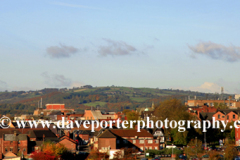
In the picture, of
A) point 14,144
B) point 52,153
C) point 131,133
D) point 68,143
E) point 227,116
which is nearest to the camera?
point 52,153

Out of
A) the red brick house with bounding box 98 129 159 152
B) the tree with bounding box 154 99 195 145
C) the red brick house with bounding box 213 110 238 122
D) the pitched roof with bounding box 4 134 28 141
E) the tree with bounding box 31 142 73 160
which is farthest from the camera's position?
the red brick house with bounding box 213 110 238 122

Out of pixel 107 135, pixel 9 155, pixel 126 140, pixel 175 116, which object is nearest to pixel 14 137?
pixel 9 155

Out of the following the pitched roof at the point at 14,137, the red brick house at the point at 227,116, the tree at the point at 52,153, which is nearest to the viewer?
the tree at the point at 52,153

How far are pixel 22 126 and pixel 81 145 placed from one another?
24190mm

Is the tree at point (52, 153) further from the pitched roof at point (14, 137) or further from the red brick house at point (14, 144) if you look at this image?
the pitched roof at point (14, 137)

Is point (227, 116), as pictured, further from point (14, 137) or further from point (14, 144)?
point (14, 144)

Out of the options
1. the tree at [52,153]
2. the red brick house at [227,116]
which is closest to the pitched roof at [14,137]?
the tree at [52,153]

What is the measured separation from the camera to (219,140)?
102 m

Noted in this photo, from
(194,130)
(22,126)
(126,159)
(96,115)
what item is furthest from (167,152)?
(96,115)

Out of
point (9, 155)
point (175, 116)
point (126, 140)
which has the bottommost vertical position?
point (9, 155)

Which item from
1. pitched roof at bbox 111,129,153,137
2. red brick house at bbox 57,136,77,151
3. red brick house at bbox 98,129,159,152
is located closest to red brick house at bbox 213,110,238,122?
pitched roof at bbox 111,129,153,137

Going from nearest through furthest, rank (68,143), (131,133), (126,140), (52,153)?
(52,153) < (68,143) < (126,140) < (131,133)

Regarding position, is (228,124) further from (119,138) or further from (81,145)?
(81,145)

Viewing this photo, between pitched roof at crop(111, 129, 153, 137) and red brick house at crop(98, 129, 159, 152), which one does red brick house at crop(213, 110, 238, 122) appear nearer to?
pitched roof at crop(111, 129, 153, 137)
